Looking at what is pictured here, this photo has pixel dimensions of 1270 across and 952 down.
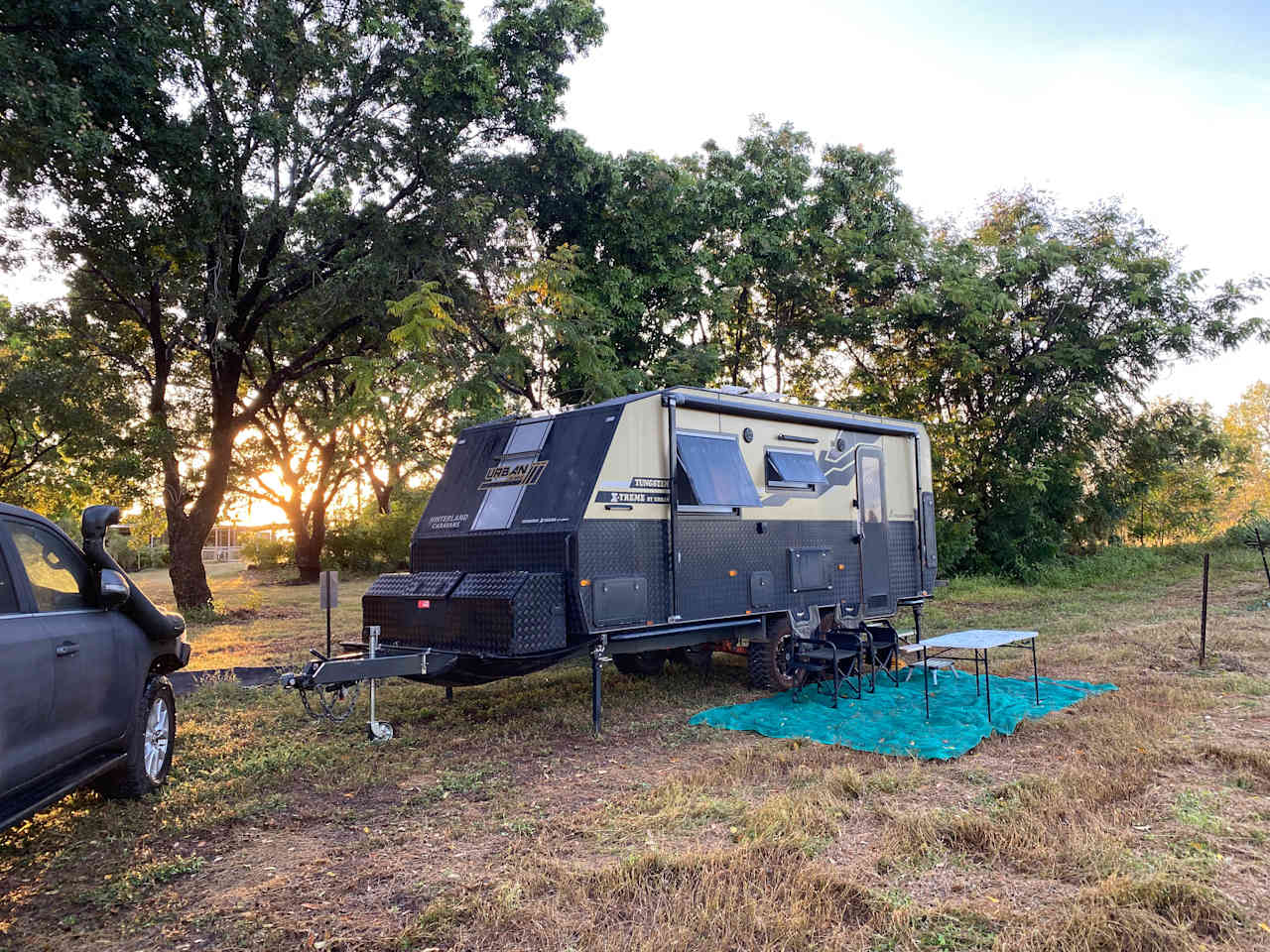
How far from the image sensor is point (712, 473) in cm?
768

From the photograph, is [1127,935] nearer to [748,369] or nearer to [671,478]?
[671,478]

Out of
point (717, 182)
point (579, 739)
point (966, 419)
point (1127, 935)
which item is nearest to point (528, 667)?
point (579, 739)

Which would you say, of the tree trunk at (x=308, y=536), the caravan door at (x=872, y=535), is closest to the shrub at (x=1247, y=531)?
the caravan door at (x=872, y=535)

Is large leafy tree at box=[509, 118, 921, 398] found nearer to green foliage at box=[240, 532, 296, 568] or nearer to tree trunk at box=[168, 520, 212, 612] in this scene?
tree trunk at box=[168, 520, 212, 612]

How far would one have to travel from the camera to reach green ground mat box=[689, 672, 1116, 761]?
632 cm

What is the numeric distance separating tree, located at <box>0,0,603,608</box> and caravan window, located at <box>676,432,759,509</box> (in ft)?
26.3

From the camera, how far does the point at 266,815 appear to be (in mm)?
4977

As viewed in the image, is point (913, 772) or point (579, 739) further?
point (579, 739)

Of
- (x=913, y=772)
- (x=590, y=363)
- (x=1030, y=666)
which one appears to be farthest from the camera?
(x=590, y=363)

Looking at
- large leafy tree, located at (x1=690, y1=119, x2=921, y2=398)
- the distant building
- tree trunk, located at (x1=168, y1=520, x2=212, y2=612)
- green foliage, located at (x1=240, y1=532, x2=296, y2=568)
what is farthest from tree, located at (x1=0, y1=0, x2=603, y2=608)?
green foliage, located at (x1=240, y1=532, x2=296, y2=568)

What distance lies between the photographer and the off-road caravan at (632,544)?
6594 mm

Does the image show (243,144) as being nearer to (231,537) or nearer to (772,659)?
(772,659)

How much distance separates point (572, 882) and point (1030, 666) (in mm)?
7220

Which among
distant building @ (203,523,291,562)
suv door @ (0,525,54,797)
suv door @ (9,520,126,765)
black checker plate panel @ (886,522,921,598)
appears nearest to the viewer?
suv door @ (0,525,54,797)
